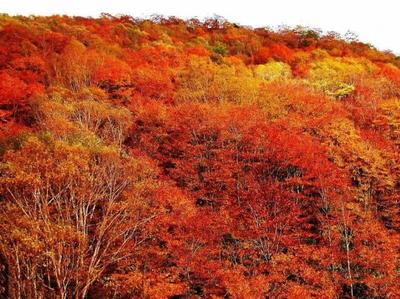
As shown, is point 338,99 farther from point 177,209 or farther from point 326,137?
point 177,209

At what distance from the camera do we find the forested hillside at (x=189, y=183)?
965 inches

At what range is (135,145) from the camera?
155 ft

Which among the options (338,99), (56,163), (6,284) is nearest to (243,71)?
(338,99)

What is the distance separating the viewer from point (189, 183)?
41.5 m

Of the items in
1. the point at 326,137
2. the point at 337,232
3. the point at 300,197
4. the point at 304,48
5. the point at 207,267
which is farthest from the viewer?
the point at 304,48

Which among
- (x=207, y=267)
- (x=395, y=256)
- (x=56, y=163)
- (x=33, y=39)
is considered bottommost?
(x=207, y=267)

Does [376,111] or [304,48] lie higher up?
[304,48]

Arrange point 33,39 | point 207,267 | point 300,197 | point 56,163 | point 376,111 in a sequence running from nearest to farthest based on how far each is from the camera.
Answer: point 56,163 → point 207,267 → point 300,197 → point 376,111 → point 33,39

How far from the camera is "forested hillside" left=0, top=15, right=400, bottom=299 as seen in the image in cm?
2450

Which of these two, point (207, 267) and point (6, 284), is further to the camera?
point (207, 267)

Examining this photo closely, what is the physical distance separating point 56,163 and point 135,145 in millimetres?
21274

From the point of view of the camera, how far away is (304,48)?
355 ft

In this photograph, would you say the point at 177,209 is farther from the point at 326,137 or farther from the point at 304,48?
the point at 304,48

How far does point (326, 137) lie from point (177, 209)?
19286 mm
